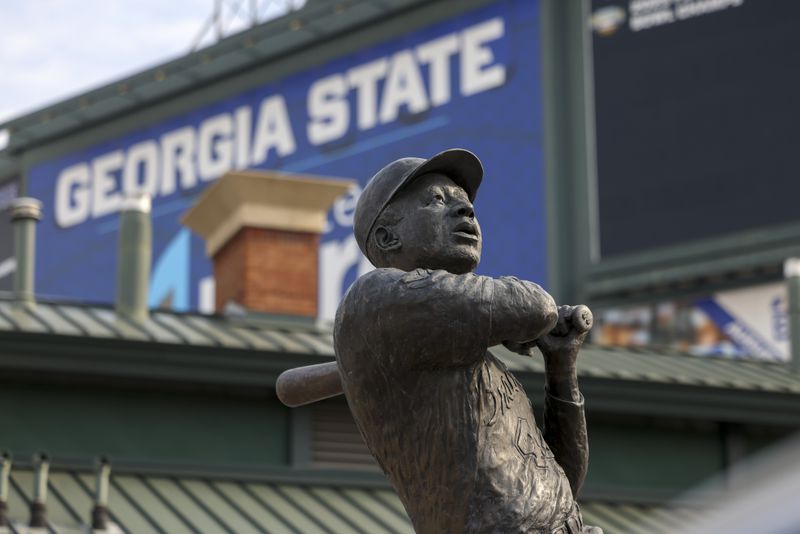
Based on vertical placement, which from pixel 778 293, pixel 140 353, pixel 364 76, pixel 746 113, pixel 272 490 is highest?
pixel 364 76

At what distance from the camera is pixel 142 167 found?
1444 inches

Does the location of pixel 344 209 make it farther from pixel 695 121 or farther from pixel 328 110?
pixel 695 121

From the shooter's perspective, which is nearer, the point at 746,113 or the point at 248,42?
the point at 746,113

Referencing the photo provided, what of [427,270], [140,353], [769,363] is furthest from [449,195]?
[769,363]

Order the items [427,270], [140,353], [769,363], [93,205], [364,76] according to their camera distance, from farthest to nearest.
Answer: [93,205], [364,76], [769,363], [140,353], [427,270]

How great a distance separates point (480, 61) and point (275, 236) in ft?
38.9

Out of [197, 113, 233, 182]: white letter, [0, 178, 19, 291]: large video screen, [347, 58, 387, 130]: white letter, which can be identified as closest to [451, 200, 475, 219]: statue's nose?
[347, 58, 387, 130]: white letter

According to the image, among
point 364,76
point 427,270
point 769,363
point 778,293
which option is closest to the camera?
point 427,270

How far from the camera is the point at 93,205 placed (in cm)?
3712

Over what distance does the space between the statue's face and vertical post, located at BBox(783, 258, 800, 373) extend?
52.7 ft

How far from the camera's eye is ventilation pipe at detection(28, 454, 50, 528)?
1539cm

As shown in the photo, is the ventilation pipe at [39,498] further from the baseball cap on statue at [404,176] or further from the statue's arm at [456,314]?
the statue's arm at [456,314]

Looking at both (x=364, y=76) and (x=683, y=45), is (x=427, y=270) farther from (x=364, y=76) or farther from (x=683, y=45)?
(x=364, y=76)

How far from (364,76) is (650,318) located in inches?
298
